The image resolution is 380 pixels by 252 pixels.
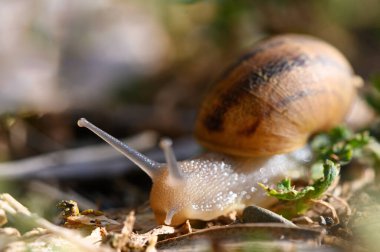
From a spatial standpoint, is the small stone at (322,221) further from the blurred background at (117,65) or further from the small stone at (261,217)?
the blurred background at (117,65)

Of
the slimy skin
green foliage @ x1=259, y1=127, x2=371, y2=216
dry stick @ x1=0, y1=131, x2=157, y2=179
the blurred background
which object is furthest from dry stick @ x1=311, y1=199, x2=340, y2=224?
dry stick @ x1=0, y1=131, x2=157, y2=179

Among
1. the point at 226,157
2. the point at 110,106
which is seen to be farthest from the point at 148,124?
the point at 226,157

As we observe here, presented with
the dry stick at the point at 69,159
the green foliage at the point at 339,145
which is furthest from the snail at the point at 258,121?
the dry stick at the point at 69,159

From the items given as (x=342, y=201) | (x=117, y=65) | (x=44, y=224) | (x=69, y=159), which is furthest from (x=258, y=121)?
(x=117, y=65)

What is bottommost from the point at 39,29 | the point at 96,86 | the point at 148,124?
the point at 148,124

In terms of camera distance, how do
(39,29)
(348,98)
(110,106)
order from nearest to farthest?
1. (348,98)
2. (110,106)
3. (39,29)

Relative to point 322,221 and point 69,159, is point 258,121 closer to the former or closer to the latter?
point 322,221

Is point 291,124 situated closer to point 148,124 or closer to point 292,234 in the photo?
point 292,234
